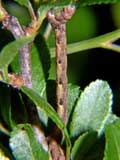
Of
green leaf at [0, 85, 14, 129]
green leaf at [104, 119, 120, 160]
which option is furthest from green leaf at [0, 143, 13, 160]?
green leaf at [104, 119, 120, 160]

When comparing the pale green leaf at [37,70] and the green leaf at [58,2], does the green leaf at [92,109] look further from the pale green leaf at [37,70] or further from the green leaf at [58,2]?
the green leaf at [58,2]

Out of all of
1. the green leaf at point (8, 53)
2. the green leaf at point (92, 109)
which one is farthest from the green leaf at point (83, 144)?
the green leaf at point (8, 53)

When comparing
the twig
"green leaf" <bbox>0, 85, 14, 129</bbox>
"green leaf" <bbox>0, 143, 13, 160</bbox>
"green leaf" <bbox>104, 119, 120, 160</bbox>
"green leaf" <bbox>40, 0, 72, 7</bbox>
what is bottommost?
"green leaf" <bbox>0, 143, 13, 160</bbox>

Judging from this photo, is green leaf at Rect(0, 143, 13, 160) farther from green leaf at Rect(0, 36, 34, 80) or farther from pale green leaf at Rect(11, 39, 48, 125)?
green leaf at Rect(0, 36, 34, 80)

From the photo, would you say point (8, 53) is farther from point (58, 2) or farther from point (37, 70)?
point (37, 70)

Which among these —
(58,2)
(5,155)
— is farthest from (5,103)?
(58,2)

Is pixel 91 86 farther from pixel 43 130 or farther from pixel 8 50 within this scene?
pixel 8 50

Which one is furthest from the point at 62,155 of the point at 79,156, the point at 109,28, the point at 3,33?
the point at 109,28
